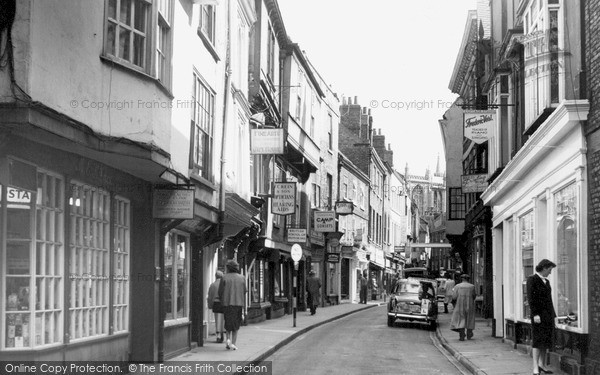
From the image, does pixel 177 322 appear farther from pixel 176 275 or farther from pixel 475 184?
pixel 475 184

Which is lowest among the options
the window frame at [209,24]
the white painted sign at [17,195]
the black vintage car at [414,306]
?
the black vintage car at [414,306]

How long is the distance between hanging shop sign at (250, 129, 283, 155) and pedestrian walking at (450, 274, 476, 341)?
6.37 meters

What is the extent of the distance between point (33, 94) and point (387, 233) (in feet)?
210

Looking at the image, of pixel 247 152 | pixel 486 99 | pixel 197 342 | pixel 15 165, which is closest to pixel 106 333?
pixel 15 165

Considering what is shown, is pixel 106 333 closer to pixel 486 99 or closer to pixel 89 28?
pixel 89 28

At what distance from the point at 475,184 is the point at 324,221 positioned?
1385 centimetres

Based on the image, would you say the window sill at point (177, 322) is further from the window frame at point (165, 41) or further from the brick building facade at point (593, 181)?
the brick building facade at point (593, 181)

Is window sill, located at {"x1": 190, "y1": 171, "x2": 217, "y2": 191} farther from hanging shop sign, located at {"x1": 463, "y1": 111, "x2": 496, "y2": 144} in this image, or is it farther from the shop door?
the shop door

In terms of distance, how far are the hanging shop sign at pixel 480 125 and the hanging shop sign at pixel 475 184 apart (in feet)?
13.2

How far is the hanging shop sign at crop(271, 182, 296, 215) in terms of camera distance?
29375 mm

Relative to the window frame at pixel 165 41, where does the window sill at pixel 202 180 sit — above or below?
below

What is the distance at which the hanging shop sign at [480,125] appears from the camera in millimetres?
22922

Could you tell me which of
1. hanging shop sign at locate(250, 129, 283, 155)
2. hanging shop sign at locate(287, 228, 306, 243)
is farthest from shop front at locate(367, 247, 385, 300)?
hanging shop sign at locate(250, 129, 283, 155)

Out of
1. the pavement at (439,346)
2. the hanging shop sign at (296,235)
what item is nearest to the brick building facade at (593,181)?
the pavement at (439,346)
